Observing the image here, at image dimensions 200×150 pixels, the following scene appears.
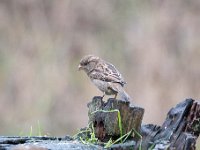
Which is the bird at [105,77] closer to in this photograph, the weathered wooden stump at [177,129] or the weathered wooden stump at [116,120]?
the weathered wooden stump at [116,120]

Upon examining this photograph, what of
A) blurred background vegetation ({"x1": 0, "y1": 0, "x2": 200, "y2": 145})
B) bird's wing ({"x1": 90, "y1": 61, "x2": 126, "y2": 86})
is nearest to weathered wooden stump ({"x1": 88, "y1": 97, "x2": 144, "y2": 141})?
bird's wing ({"x1": 90, "y1": 61, "x2": 126, "y2": 86})

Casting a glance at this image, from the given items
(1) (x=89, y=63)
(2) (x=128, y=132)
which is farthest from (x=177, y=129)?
(1) (x=89, y=63)

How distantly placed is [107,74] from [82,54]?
22.1ft

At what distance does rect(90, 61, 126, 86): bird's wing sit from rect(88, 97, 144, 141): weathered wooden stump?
1542mm

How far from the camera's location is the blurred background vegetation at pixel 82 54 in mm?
13414

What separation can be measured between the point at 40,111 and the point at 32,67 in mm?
714

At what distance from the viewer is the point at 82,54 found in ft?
46.1

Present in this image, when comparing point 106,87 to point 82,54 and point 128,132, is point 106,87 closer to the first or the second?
point 128,132

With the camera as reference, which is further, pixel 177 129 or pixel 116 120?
pixel 116 120

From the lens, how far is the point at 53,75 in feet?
45.4

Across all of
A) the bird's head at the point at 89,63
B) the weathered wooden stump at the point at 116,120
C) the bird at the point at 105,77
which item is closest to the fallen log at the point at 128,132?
the weathered wooden stump at the point at 116,120

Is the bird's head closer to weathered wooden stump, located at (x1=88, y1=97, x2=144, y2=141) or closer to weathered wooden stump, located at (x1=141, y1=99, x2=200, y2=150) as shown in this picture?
weathered wooden stump, located at (x1=88, y1=97, x2=144, y2=141)

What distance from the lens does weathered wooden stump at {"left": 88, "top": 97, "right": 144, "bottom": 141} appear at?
222 inches

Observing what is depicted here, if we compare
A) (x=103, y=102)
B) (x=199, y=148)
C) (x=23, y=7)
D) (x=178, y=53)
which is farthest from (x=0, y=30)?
(x=103, y=102)
